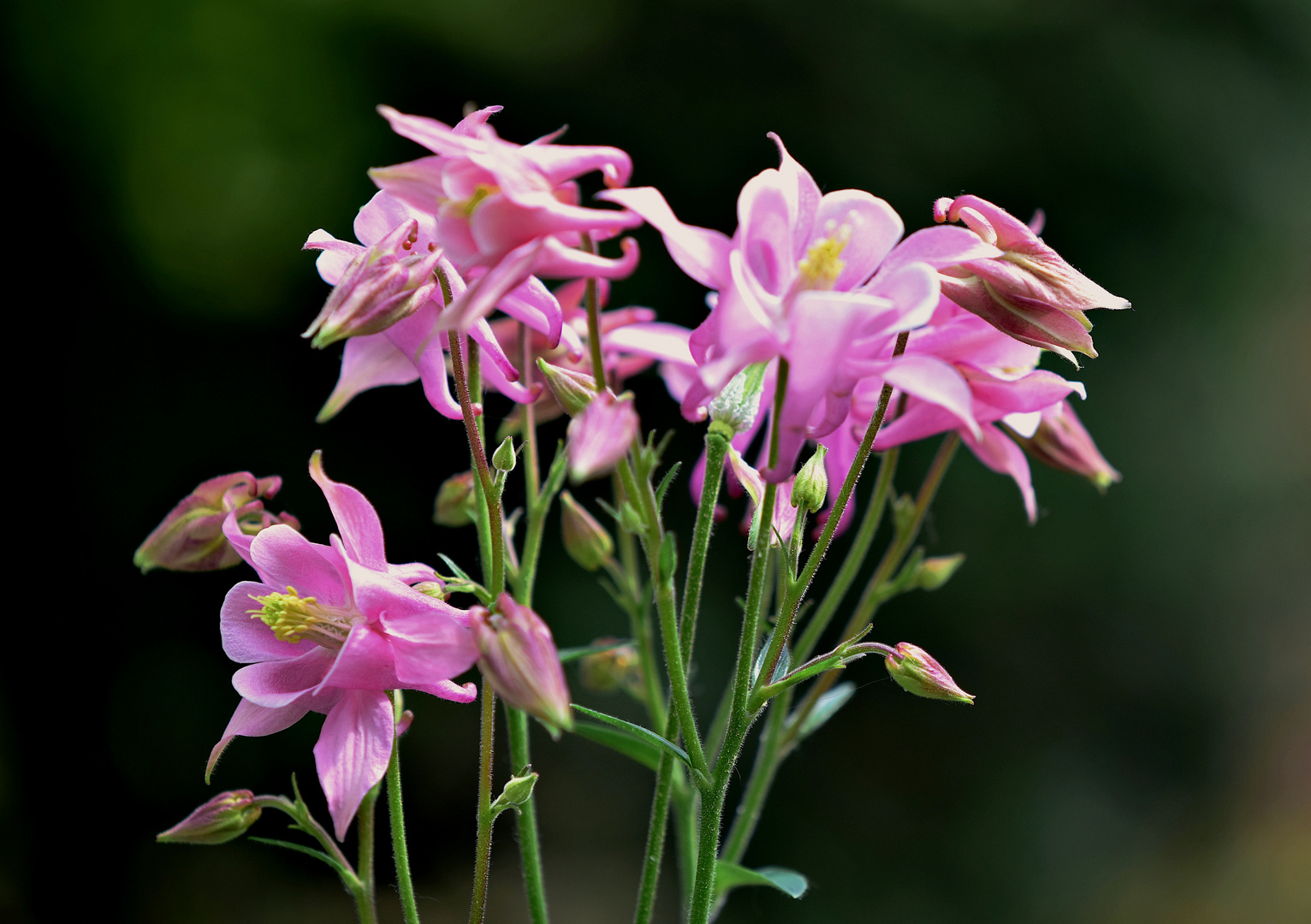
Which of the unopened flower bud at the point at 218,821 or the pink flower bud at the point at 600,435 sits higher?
the pink flower bud at the point at 600,435

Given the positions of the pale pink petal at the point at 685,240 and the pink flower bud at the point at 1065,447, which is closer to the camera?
the pale pink petal at the point at 685,240

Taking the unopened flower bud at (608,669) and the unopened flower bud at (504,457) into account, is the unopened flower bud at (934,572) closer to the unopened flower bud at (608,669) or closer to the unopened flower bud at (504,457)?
the unopened flower bud at (608,669)

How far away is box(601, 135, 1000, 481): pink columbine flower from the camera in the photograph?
12.5 inches

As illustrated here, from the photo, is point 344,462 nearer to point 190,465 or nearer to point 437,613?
point 190,465

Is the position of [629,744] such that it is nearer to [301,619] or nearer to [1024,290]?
[301,619]

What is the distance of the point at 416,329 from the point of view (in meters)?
0.42

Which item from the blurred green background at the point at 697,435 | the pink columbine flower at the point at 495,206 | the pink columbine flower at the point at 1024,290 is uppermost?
the pink columbine flower at the point at 1024,290

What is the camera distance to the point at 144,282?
127cm

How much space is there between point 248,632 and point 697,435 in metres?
0.93

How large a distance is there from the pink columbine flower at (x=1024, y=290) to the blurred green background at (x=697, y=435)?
0.96 metres

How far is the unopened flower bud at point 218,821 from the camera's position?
1.38ft

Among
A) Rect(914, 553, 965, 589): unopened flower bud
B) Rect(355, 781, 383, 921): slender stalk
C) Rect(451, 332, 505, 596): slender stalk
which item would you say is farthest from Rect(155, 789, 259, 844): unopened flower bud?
Rect(914, 553, 965, 589): unopened flower bud

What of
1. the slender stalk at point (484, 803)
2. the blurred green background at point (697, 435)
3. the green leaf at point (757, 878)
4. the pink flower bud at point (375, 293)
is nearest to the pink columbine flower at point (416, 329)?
the pink flower bud at point (375, 293)

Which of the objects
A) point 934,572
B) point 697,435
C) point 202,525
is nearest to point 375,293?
point 202,525
